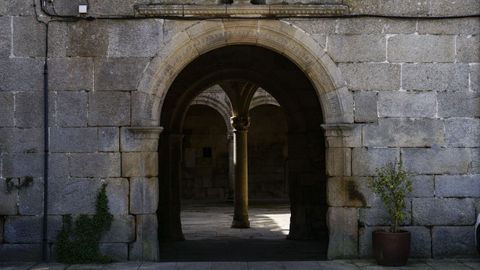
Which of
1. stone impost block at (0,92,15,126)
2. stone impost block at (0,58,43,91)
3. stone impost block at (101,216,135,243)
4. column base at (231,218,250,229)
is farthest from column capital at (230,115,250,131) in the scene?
stone impost block at (0,92,15,126)

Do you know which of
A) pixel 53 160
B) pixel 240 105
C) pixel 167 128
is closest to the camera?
pixel 53 160

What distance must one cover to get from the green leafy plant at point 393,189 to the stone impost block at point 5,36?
435 centimetres

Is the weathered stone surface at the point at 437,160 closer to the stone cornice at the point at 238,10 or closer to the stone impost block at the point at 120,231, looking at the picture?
the stone cornice at the point at 238,10

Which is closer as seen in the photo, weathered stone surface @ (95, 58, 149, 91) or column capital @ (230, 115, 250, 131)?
weathered stone surface @ (95, 58, 149, 91)

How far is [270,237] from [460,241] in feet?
12.9

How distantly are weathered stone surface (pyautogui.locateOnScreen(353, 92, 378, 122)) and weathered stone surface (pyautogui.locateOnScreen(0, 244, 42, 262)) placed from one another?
387 cm

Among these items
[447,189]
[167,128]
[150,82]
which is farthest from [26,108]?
[447,189]

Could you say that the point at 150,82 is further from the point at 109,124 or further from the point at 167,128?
the point at 167,128

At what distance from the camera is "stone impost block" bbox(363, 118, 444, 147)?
6.60 m

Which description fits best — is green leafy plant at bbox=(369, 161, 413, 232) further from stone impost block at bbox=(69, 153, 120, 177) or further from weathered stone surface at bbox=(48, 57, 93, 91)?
weathered stone surface at bbox=(48, 57, 93, 91)

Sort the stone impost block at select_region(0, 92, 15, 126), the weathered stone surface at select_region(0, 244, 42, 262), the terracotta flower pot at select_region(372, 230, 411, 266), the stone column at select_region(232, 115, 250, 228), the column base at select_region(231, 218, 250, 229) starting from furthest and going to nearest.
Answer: the stone column at select_region(232, 115, 250, 228) → the column base at select_region(231, 218, 250, 229) → the stone impost block at select_region(0, 92, 15, 126) → the weathered stone surface at select_region(0, 244, 42, 262) → the terracotta flower pot at select_region(372, 230, 411, 266)

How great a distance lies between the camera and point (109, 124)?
21.3 feet

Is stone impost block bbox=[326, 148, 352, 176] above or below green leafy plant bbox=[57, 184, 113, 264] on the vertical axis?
above

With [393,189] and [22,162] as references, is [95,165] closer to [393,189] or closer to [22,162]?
[22,162]
